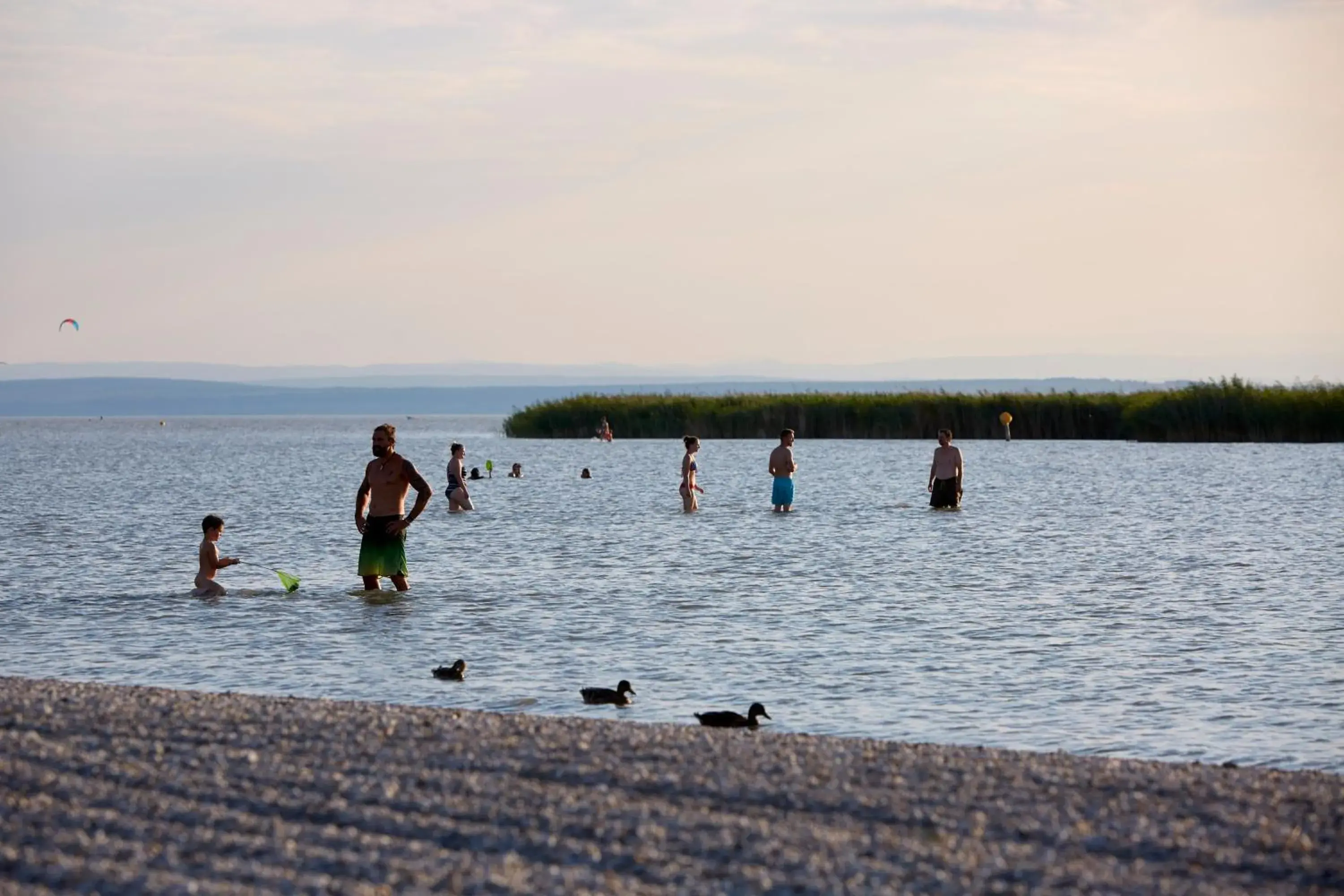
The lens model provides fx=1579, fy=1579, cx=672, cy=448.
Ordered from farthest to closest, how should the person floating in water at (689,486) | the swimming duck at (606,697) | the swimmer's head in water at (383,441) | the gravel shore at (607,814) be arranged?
1. the person floating in water at (689,486)
2. the swimmer's head in water at (383,441)
3. the swimming duck at (606,697)
4. the gravel shore at (607,814)

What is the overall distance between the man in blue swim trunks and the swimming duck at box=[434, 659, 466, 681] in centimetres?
1604

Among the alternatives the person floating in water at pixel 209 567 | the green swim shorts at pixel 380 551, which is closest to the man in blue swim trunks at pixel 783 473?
the green swim shorts at pixel 380 551

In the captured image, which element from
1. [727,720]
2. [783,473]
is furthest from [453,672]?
[783,473]

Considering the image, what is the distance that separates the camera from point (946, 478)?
32.2 meters

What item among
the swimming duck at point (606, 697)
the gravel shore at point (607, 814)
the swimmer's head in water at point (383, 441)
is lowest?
the swimming duck at point (606, 697)

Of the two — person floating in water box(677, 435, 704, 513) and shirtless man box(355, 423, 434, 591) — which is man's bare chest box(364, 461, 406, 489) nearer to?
shirtless man box(355, 423, 434, 591)

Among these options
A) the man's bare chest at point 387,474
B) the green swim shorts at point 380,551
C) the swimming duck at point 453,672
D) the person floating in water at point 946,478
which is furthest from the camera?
the person floating in water at point 946,478

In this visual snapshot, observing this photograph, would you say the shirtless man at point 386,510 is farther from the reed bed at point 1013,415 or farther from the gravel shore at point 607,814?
the reed bed at point 1013,415

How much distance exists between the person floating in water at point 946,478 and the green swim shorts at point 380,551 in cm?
1498

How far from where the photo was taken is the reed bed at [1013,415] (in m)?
62.0

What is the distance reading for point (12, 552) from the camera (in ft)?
82.5

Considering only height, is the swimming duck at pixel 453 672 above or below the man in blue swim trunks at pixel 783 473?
below

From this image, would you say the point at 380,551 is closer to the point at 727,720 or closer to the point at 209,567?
the point at 209,567

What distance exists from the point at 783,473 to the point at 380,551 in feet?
48.7
